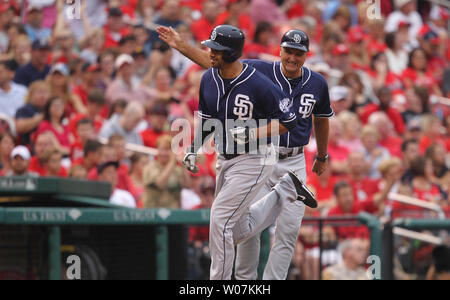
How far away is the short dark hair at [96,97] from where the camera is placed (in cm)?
1077

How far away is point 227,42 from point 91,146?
13.0 ft

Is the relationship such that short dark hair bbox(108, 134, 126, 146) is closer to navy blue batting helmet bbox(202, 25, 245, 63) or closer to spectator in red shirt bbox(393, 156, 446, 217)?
spectator in red shirt bbox(393, 156, 446, 217)

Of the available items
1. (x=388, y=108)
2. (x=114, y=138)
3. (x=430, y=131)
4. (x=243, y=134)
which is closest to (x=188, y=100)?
(x=114, y=138)

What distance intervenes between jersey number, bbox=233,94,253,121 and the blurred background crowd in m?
2.59

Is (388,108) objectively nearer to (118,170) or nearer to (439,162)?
(439,162)

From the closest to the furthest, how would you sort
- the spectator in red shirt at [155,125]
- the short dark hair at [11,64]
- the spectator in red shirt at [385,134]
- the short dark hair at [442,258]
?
1. the short dark hair at [442,258]
2. the spectator in red shirt at [155,125]
3. the short dark hair at [11,64]
4. the spectator in red shirt at [385,134]

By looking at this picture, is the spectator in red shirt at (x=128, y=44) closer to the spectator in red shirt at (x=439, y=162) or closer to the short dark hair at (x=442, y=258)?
the spectator in red shirt at (x=439, y=162)

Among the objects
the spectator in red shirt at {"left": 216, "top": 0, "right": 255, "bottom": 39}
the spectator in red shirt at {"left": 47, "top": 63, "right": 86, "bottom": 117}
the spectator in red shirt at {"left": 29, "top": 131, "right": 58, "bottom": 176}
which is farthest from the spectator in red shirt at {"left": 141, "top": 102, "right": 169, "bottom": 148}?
the spectator in red shirt at {"left": 216, "top": 0, "right": 255, "bottom": 39}

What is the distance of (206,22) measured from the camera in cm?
1340

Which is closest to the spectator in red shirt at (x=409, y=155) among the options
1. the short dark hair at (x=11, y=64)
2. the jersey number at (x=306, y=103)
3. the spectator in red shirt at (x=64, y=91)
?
the spectator in red shirt at (x=64, y=91)

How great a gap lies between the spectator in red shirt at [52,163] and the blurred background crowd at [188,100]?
13mm
